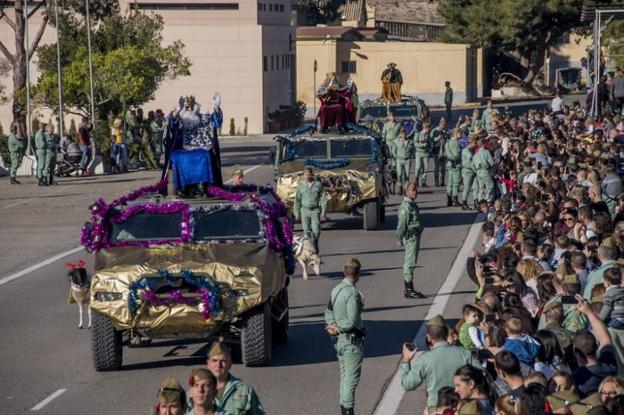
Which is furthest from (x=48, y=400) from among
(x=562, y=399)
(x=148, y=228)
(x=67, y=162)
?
(x=67, y=162)

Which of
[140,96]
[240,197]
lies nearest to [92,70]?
[140,96]

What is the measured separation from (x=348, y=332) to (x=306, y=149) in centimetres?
1578

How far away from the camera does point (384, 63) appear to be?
74562 mm

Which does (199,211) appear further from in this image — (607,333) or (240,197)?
(607,333)

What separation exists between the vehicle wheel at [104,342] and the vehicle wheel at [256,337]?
1.46 metres

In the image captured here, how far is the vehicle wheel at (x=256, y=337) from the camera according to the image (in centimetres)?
1579

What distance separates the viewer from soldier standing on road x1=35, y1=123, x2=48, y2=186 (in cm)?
3838

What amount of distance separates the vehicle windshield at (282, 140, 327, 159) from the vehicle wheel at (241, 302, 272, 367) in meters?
13.2

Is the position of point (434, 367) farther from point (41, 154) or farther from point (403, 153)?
point (41, 154)

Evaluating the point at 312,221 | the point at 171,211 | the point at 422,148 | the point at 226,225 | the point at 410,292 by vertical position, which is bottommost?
the point at 410,292

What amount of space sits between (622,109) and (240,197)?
88.0 ft

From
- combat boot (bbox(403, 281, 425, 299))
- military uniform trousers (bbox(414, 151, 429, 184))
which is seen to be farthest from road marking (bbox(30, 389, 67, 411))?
military uniform trousers (bbox(414, 151, 429, 184))

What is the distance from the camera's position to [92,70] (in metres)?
46.6

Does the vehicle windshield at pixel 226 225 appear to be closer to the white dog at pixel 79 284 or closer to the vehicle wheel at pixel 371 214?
the white dog at pixel 79 284
